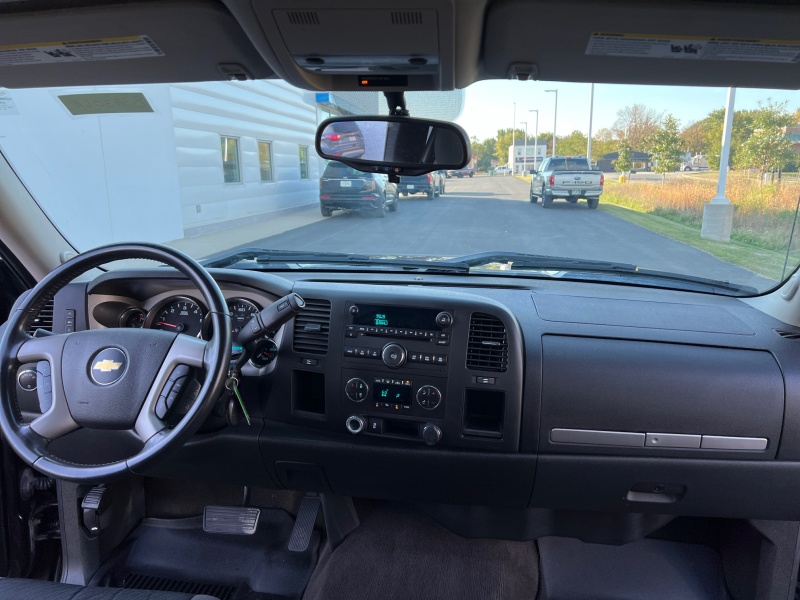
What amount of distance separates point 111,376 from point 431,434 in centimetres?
127

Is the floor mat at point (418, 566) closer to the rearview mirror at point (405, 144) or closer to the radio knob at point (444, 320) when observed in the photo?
the radio knob at point (444, 320)

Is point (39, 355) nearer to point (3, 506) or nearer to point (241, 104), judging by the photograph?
point (3, 506)

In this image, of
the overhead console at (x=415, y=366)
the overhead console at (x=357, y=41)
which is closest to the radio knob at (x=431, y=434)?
the overhead console at (x=415, y=366)

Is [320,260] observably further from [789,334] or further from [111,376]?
[789,334]

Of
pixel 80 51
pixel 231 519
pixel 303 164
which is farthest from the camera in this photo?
pixel 303 164

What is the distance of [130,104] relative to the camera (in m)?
3.17

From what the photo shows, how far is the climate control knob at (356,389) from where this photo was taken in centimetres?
259

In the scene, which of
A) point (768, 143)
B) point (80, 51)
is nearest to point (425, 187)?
point (768, 143)

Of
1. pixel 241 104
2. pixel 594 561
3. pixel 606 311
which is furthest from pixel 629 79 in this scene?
pixel 241 104

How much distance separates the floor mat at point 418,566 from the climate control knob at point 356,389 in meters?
1.12

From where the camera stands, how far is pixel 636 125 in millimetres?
2895

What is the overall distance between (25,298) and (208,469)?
122 centimetres

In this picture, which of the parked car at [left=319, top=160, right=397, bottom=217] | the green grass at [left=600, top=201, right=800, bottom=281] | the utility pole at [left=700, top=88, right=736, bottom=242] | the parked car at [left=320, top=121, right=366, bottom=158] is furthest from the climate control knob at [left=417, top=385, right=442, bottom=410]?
the utility pole at [left=700, top=88, right=736, bottom=242]

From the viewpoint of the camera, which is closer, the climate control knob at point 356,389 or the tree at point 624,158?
the climate control knob at point 356,389
